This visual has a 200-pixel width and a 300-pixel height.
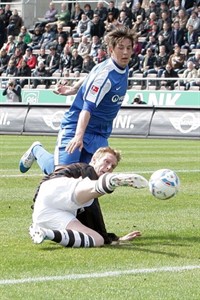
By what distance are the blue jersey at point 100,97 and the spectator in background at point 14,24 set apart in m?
33.0

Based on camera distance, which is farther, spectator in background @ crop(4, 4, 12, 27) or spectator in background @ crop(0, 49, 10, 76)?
spectator in background @ crop(4, 4, 12, 27)

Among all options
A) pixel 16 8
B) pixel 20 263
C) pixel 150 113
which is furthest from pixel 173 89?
pixel 20 263

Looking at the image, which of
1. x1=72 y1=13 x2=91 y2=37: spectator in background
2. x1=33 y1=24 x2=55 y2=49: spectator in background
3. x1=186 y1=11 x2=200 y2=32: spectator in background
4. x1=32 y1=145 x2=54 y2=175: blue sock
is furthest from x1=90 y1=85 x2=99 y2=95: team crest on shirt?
x1=33 y1=24 x2=55 y2=49: spectator in background

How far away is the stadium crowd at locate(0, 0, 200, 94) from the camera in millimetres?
33312

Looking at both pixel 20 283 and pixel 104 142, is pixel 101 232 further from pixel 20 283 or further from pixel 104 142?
pixel 20 283

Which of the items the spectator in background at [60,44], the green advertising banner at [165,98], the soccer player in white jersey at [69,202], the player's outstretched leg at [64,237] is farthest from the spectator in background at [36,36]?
the player's outstretched leg at [64,237]

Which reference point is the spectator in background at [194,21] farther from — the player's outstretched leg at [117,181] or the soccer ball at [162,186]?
the player's outstretched leg at [117,181]

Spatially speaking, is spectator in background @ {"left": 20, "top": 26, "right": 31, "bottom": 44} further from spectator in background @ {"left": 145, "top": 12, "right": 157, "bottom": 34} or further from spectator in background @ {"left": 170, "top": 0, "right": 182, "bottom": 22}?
spectator in background @ {"left": 170, "top": 0, "right": 182, "bottom": 22}

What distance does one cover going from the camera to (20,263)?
7836 millimetres

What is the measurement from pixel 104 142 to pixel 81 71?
1006 inches

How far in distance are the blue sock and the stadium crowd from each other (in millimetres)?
19857

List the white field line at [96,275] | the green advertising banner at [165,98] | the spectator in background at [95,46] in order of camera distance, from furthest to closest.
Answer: the spectator in background at [95,46]
the green advertising banner at [165,98]
the white field line at [96,275]

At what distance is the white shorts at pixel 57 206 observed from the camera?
8.97 metres

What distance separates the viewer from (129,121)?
2806 centimetres
